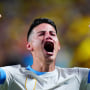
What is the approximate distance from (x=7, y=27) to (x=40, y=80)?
1.63 ft

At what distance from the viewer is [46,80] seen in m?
1.17

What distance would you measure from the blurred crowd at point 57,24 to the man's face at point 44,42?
0.17m

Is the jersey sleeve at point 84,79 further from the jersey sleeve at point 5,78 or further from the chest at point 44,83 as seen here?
the jersey sleeve at point 5,78

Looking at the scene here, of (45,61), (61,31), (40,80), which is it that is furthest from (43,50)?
(61,31)

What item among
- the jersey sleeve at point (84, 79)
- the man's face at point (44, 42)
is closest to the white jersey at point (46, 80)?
the jersey sleeve at point (84, 79)

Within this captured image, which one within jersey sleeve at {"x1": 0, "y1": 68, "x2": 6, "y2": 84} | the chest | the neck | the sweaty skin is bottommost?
the chest

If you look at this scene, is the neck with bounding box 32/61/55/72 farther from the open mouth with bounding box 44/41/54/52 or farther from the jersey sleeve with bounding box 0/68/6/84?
the jersey sleeve with bounding box 0/68/6/84

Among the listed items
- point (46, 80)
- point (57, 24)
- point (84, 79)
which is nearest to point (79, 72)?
point (84, 79)

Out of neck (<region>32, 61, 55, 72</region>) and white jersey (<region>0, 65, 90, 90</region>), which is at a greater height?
neck (<region>32, 61, 55, 72</region>)

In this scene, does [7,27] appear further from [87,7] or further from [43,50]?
[87,7]

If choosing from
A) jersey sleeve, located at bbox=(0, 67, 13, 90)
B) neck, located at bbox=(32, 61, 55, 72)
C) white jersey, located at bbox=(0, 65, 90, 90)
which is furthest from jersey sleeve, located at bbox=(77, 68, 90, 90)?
jersey sleeve, located at bbox=(0, 67, 13, 90)

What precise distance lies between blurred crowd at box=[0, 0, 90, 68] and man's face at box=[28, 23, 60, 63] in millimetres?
174

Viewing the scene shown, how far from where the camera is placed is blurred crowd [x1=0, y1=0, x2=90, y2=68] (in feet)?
4.61

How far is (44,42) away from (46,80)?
0.24 m
